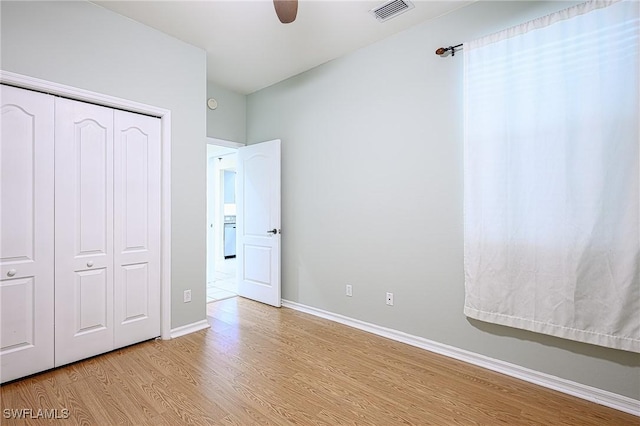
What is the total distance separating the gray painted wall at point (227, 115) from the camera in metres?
4.09

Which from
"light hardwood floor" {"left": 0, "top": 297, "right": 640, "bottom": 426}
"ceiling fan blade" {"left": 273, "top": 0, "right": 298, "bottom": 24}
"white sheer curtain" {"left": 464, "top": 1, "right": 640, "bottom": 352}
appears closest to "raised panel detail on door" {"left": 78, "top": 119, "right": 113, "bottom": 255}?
"light hardwood floor" {"left": 0, "top": 297, "right": 640, "bottom": 426}

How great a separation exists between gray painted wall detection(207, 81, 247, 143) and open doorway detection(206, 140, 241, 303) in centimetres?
68

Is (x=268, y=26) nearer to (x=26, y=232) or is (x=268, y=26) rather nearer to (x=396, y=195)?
(x=396, y=195)

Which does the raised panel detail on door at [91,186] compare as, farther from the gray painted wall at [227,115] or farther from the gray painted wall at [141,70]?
the gray painted wall at [227,115]

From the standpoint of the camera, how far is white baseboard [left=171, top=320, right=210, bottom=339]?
3002 mm

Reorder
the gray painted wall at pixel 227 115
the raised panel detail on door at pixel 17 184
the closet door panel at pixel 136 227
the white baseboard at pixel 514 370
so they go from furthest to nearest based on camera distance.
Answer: the gray painted wall at pixel 227 115 → the closet door panel at pixel 136 227 → the raised panel detail on door at pixel 17 184 → the white baseboard at pixel 514 370

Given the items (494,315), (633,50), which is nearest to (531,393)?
(494,315)

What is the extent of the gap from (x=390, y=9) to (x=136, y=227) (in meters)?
2.85

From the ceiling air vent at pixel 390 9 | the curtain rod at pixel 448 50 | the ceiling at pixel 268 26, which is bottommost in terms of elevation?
the curtain rod at pixel 448 50

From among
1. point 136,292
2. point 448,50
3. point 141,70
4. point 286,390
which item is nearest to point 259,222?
point 136,292

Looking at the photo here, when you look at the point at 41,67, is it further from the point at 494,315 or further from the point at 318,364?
the point at 494,315

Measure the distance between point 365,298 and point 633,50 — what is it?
2.66 m

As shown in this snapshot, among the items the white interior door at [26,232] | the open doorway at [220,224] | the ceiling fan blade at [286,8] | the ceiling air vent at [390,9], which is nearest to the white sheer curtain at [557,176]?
the ceiling air vent at [390,9]

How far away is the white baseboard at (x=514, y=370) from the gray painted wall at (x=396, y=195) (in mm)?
49
